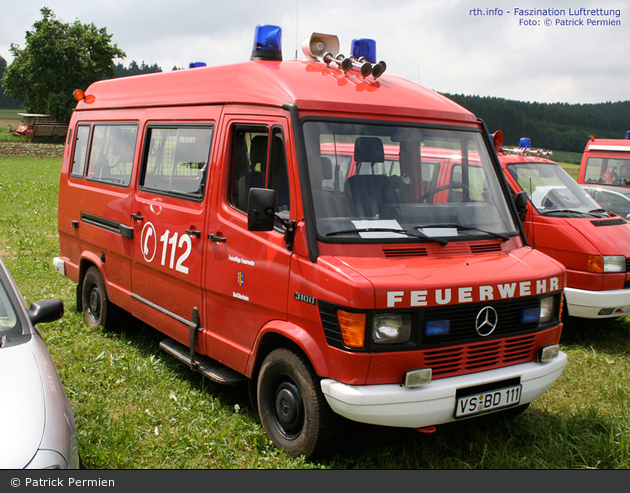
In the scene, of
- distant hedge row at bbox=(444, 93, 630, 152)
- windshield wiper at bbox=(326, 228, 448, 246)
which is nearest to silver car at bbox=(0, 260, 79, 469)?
windshield wiper at bbox=(326, 228, 448, 246)

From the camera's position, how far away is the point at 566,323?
7.55 meters

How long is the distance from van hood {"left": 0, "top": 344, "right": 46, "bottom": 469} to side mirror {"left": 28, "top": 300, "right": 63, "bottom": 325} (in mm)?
323

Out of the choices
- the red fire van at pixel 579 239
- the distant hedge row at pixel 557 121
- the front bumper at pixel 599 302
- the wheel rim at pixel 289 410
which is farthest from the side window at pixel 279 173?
the distant hedge row at pixel 557 121

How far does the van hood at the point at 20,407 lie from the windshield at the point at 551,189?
585cm

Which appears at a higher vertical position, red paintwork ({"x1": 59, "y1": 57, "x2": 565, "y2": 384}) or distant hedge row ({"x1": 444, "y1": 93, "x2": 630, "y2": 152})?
distant hedge row ({"x1": 444, "y1": 93, "x2": 630, "y2": 152})

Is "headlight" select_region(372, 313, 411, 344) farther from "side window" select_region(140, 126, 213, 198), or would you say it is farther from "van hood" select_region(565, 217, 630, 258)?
"van hood" select_region(565, 217, 630, 258)

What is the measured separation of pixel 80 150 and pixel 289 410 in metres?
4.73

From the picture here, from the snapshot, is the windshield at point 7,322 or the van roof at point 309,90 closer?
the windshield at point 7,322

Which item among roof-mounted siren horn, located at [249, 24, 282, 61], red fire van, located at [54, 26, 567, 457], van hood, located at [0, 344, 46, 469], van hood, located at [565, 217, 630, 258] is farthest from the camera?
van hood, located at [565, 217, 630, 258]

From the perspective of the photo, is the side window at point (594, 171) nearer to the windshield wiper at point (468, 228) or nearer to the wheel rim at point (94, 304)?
the windshield wiper at point (468, 228)

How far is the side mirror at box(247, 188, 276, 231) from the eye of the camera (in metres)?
3.77

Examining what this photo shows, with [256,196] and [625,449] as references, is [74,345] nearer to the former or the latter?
[256,196]

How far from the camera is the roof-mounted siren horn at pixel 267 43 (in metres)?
4.93

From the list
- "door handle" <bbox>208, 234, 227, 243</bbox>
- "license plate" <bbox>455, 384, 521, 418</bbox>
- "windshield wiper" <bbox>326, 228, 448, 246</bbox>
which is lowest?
"license plate" <bbox>455, 384, 521, 418</bbox>
